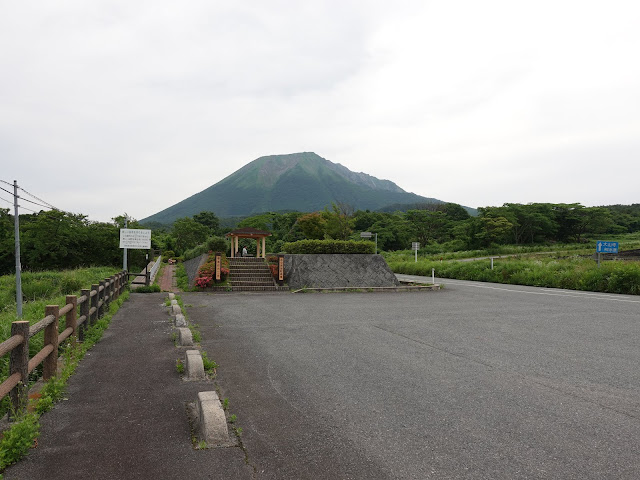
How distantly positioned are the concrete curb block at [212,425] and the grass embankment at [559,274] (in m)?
15.9

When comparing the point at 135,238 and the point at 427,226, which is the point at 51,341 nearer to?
the point at 135,238

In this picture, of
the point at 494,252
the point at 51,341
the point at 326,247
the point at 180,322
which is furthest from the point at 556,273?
the point at 494,252

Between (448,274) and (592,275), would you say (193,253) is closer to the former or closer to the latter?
(448,274)

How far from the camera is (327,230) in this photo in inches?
1510

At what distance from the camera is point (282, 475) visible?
8.73ft

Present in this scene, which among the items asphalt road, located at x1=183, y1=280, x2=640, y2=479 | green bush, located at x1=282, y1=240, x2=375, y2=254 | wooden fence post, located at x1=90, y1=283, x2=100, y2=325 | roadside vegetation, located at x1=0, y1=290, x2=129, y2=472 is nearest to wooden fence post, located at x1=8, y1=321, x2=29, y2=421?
roadside vegetation, located at x1=0, y1=290, x2=129, y2=472

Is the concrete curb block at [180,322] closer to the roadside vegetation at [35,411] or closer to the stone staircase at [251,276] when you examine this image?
the roadside vegetation at [35,411]

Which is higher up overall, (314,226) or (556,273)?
(314,226)

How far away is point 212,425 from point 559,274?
18.1m

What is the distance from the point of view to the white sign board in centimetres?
1919

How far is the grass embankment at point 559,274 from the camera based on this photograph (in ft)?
→ 48.0

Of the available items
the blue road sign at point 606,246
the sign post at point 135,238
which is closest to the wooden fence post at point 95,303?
the sign post at point 135,238

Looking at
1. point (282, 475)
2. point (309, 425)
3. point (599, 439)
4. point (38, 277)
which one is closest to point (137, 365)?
point (309, 425)

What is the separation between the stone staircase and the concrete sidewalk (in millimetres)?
11525
